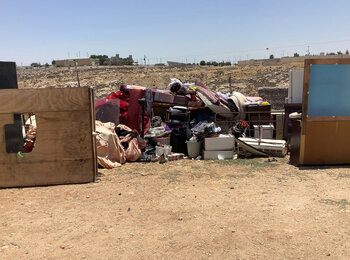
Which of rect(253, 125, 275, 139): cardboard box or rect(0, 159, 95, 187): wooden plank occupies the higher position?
rect(253, 125, 275, 139): cardboard box

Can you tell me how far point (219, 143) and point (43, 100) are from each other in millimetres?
4366

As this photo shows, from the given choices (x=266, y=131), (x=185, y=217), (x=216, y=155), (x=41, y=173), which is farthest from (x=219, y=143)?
(x=41, y=173)

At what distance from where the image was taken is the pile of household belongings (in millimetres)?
8273


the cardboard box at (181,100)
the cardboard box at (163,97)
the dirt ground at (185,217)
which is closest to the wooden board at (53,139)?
the dirt ground at (185,217)

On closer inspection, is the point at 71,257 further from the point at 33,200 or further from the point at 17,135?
the point at 17,135

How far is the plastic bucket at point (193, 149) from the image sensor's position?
838cm

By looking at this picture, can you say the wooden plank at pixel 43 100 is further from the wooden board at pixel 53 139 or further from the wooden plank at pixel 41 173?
the wooden plank at pixel 41 173

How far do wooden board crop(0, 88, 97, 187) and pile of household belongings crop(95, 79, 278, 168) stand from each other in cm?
180

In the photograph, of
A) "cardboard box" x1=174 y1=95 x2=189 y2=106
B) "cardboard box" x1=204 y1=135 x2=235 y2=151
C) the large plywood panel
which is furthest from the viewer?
"cardboard box" x1=174 y1=95 x2=189 y2=106

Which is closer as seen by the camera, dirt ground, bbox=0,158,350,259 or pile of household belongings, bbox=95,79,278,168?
dirt ground, bbox=0,158,350,259

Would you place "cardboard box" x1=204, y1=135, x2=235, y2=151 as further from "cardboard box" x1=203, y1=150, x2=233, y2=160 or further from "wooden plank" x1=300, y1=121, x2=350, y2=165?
"wooden plank" x1=300, y1=121, x2=350, y2=165

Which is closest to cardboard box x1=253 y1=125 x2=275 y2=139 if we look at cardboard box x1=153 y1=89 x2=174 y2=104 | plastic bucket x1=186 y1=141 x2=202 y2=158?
plastic bucket x1=186 y1=141 x2=202 y2=158

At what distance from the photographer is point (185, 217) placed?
14.2 ft

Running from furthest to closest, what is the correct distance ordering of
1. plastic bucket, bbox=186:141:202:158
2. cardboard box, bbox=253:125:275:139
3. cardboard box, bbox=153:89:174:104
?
cardboard box, bbox=153:89:174:104, cardboard box, bbox=253:125:275:139, plastic bucket, bbox=186:141:202:158
